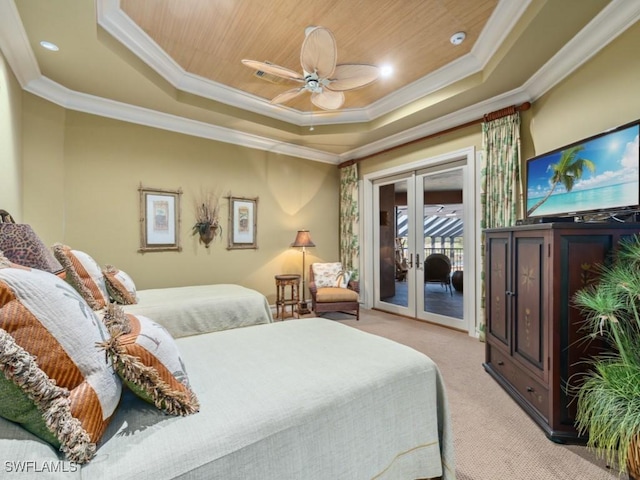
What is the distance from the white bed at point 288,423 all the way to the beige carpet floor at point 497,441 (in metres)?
0.52

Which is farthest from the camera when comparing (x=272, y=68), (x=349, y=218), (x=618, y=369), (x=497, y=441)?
(x=349, y=218)

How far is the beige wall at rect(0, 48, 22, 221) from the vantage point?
237 cm

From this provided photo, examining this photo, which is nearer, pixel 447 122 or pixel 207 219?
pixel 447 122

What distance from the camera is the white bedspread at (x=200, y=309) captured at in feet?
8.44

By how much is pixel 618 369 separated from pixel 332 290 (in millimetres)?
3328

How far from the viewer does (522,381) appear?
7.36 ft

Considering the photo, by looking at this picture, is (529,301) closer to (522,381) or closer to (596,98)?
(522,381)

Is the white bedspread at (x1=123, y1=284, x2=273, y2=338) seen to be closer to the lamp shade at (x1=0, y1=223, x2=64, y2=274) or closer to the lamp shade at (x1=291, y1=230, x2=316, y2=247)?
the lamp shade at (x1=0, y1=223, x2=64, y2=274)

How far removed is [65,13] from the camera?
2139 millimetres

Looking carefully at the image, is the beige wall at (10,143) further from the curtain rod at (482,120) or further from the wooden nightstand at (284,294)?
the curtain rod at (482,120)

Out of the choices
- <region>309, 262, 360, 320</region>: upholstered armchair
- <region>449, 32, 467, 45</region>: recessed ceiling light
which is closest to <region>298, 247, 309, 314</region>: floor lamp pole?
<region>309, 262, 360, 320</region>: upholstered armchair

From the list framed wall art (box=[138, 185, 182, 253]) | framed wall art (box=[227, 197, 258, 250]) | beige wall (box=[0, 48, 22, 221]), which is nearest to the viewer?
beige wall (box=[0, 48, 22, 221])

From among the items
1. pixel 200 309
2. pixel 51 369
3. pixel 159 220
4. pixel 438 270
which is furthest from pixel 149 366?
pixel 438 270

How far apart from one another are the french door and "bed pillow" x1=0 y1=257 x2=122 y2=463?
13.1 feet
